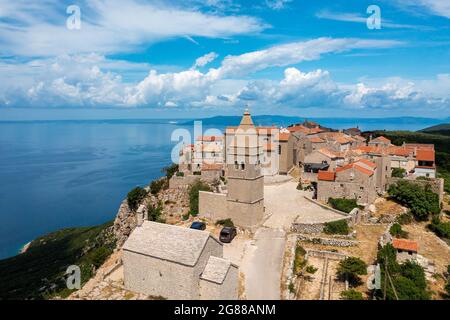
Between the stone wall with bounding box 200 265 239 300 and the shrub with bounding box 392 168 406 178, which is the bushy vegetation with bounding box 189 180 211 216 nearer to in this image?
the stone wall with bounding box 200 265 239 300

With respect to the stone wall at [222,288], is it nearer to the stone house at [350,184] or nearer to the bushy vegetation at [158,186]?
the stone house at [350,184]

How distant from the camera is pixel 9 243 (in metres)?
69.2

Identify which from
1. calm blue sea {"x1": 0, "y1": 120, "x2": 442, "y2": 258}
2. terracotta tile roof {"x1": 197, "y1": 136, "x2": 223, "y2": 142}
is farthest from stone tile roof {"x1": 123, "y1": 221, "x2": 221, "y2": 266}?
calm blue sea {"x1": 0, "y1": 120, "x2": 442, "y2": 258}

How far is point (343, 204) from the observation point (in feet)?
99.1

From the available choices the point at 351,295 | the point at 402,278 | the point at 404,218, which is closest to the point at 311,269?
the point at 351,295

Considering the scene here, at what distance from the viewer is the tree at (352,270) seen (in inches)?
780

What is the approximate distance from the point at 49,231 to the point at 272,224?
62.5 metres

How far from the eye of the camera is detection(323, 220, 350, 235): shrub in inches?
1019

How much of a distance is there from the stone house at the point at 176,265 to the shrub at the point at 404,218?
59.5 feet

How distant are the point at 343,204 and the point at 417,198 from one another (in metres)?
7.27

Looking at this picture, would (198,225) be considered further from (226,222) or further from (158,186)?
(158,186)

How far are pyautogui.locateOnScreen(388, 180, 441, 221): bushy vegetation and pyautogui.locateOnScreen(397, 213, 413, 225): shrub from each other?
42.8 inches
